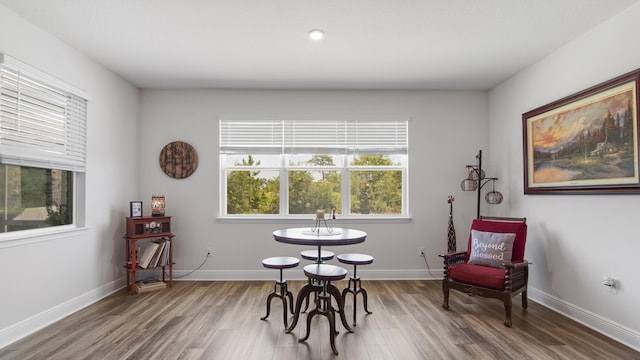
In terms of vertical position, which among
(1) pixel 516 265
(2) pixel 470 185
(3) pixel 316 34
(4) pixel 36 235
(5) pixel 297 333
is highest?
(3) pixel 316 34

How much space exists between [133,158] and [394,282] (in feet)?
12.8

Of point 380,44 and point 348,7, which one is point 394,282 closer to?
point 380,44

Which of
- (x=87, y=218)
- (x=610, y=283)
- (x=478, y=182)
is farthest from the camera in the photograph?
(x=478, y=182)

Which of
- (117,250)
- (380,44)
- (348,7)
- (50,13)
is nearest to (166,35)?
(50,13)

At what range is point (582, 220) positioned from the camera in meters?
3.31

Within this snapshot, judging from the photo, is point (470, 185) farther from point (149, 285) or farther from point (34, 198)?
point (34, 198)

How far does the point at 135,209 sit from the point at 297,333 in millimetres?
2664

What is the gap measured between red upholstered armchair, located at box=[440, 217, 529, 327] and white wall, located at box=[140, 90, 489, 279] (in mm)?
1038

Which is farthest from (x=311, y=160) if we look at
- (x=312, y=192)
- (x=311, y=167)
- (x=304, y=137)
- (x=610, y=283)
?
(x=610, y=283)

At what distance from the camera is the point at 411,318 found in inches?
132

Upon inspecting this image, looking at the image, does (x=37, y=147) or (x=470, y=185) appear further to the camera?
(x=470, y=185)

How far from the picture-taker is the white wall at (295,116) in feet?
15.9

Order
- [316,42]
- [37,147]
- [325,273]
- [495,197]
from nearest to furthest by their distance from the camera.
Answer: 1. [325,273]
2. [37,147]
3. [316,42]
4. [495,197]

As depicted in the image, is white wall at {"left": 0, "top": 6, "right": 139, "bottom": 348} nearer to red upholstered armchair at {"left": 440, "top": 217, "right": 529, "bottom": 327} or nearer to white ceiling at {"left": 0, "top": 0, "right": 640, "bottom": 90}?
white ceiling at {"left": 0, "top": 0, "right": 640, "bottom": 90}
